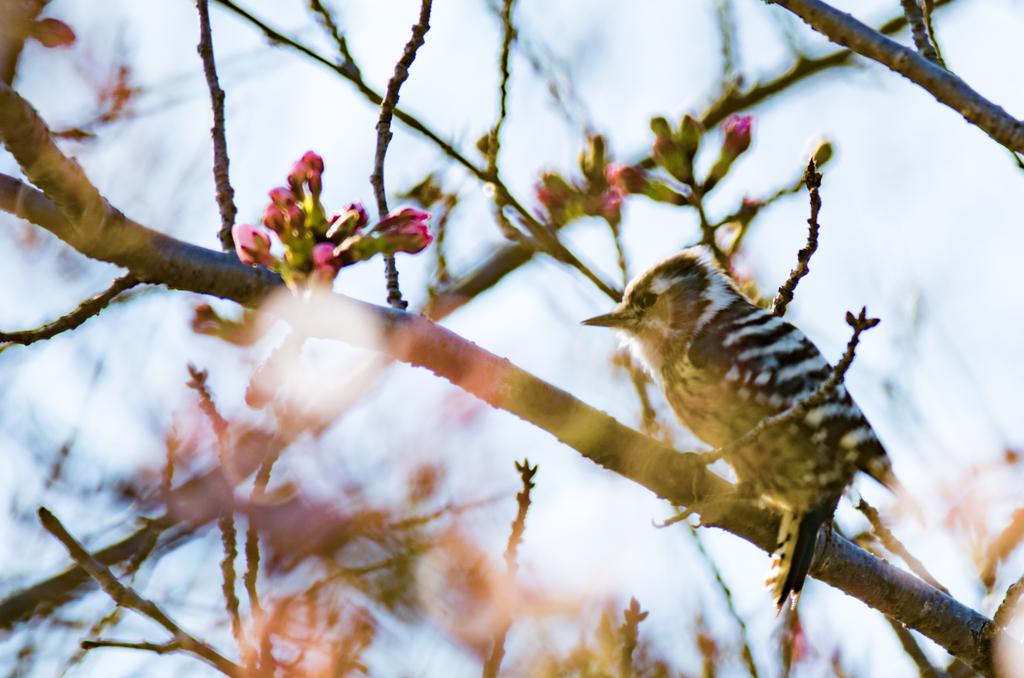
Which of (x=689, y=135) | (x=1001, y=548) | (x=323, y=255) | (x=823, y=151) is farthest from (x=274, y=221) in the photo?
(x=1001, y=548)

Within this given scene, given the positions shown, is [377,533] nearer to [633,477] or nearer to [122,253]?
[633,477]

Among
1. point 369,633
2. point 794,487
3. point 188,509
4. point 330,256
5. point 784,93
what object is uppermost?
point 784,93

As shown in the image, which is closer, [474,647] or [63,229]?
[63,229]

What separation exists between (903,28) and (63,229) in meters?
5.66

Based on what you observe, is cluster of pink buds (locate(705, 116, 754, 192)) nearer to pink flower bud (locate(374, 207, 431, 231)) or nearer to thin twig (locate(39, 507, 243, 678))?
pink flower bud (locate(374, 207, 431, 231))

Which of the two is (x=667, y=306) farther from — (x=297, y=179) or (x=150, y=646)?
(x=150, y=646)

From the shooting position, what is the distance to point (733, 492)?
293cm

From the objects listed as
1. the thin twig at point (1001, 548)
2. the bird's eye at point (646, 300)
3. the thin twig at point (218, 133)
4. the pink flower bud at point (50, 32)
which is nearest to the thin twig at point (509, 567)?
the thin twig at point (218, 133)

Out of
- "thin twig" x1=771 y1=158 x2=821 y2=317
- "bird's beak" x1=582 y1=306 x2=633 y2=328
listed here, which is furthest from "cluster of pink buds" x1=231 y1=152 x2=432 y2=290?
"bird's beak" x1=582 y1=306 x2=633 y2=328

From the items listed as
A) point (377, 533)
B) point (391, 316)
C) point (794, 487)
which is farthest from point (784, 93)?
point (391, 316)

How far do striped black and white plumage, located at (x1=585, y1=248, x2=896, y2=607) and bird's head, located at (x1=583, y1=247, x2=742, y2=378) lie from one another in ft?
0.47

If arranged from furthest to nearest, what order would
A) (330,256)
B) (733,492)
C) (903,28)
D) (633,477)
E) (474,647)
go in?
(903,28), (474,647), (733,492), (633,477), (330,256)

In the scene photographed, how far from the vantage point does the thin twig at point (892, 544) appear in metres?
2.98

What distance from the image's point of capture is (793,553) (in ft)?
9.83
